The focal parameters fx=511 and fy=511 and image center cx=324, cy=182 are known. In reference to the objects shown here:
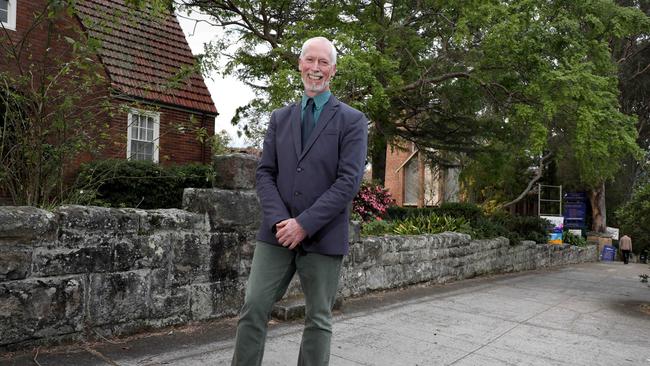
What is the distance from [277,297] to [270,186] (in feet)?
1.89

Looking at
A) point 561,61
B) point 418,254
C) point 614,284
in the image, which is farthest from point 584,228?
point 418,254

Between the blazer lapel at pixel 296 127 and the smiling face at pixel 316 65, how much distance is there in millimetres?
125

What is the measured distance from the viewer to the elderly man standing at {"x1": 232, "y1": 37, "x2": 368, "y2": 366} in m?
2.53

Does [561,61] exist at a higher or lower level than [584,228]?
higher

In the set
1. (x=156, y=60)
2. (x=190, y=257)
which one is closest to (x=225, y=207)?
(x=190, y=257)

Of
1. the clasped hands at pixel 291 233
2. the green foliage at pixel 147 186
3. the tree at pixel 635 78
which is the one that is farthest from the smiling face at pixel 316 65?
the tree at pixel 635 78

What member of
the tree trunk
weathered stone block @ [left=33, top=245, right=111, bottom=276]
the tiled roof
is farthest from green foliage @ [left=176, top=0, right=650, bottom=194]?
the tree trunk

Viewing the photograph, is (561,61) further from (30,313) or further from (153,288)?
(30,313)

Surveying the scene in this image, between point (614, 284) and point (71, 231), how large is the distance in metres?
11.7

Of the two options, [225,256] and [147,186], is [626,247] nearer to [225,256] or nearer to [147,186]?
[147,186]

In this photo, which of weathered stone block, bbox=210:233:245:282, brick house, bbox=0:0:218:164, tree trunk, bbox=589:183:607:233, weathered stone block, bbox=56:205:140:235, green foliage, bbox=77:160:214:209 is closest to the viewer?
weathered stone block, bbox=56:205:140:235

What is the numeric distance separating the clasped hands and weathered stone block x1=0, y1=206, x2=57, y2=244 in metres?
1.91

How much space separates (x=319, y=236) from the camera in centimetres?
255

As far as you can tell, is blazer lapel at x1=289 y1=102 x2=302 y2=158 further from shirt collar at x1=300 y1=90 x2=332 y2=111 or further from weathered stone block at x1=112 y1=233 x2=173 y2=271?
weathered stone block at x1=112 y1=233 x2=173 y2=271
